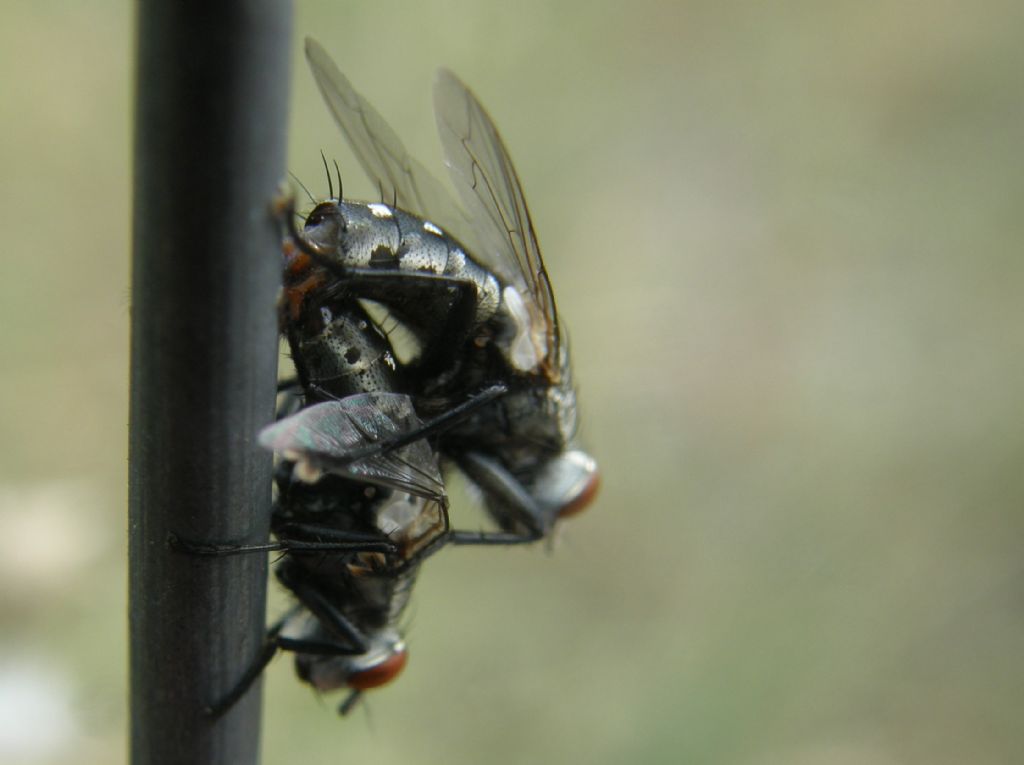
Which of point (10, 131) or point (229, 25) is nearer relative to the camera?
point (229, 25)

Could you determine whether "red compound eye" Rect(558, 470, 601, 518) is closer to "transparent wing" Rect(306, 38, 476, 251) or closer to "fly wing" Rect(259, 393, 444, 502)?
"transparent wing" Rect(306, 38, 476, 251)

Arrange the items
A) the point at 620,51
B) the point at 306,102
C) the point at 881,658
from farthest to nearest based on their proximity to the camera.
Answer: the point at 620,51
the point at 306,102
the point at 881,658

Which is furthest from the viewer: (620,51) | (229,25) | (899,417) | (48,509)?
(620,51)

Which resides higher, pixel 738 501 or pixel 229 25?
pixel 229 25

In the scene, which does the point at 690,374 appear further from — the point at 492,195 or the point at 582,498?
the point at 492,195

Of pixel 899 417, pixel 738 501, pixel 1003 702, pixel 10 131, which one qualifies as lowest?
pixel 1003 702

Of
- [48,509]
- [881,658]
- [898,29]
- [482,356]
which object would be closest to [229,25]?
[482,356]

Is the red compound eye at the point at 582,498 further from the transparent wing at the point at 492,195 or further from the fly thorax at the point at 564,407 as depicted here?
the transparent wing at the point at 492,195

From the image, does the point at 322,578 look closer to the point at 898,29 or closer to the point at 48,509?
the point at 48,509
